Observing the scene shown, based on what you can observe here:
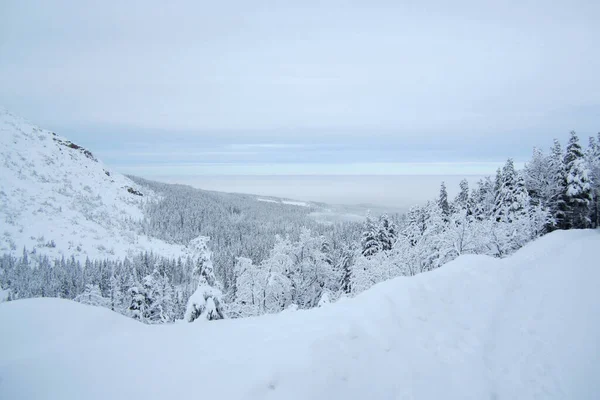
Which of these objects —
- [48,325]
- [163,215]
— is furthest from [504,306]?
[163,215]

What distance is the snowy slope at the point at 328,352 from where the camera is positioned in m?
4.48

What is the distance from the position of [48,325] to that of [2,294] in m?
99.6

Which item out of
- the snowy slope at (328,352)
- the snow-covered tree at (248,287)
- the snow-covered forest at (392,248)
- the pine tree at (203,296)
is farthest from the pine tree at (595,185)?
the pine tree at (203,296)

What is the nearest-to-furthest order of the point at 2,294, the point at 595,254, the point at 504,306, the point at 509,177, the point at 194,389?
the point at 194,389, the point at 504,306, the point at 595,254, the point at 509,177, the point at 2,294

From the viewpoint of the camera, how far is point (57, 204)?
150m

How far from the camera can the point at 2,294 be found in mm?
70375

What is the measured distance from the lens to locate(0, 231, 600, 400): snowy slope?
14.7ft

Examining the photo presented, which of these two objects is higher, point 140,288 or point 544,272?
point 544,272

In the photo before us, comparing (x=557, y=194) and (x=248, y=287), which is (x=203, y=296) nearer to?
(x=248, y=287)

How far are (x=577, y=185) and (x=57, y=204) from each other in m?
204

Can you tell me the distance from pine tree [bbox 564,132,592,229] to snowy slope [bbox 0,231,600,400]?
84.7ft

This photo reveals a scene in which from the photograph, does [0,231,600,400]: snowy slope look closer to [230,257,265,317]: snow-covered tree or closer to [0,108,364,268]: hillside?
[230,257,265,317]: snow-covered tree

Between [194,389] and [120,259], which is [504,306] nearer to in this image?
[194,389]

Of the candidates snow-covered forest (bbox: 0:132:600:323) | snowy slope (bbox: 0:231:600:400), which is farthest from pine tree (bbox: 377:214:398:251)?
snowy slope (bbox: 0:231:600:400)
